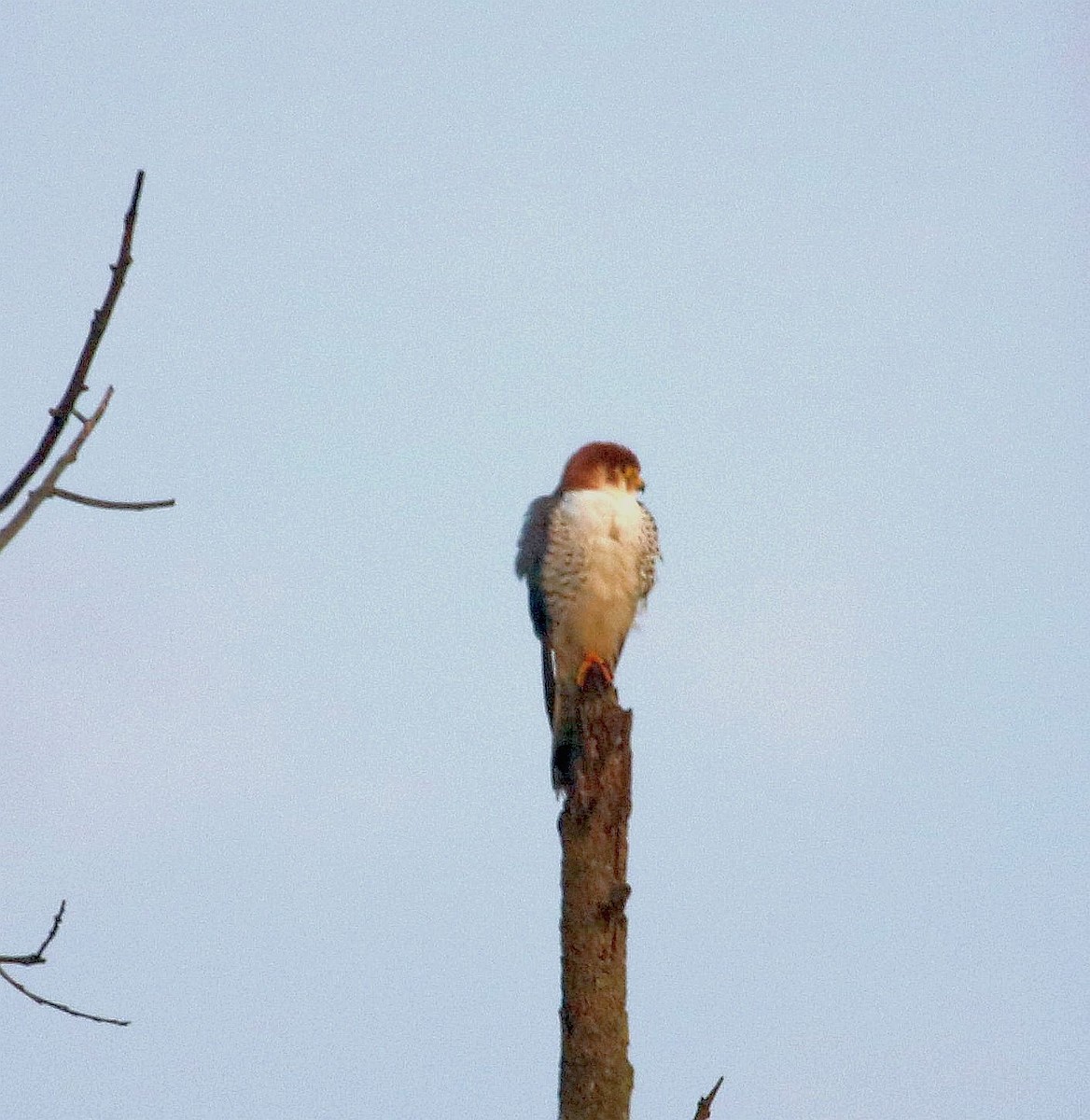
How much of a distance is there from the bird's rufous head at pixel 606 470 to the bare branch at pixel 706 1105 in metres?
3.79

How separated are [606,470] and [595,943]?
322 centimetres

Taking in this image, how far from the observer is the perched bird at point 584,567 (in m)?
6.51

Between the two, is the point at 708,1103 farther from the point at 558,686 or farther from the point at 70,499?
the point at 558,686

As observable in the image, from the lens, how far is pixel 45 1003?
6.09ft

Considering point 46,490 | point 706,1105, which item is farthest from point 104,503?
point 706,1105

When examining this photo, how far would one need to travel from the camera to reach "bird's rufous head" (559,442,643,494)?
6723 mm

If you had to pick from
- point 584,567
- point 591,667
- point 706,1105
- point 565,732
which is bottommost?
point 706,1105

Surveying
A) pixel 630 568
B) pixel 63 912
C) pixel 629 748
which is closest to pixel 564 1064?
pixel 629 748

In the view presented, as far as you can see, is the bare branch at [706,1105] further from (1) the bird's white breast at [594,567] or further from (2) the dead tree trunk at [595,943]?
(1) the bird's white breast at [594,567]

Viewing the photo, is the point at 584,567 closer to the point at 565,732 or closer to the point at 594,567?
the point at 594,567

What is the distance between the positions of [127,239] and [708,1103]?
2293mm

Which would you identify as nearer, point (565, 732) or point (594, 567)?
point (565, 732)

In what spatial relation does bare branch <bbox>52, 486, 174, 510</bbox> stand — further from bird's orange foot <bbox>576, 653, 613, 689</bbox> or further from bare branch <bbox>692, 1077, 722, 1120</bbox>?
bird's orange foot <bbox>576, 653, 613, 689</bbox>

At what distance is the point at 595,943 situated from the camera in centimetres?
377
